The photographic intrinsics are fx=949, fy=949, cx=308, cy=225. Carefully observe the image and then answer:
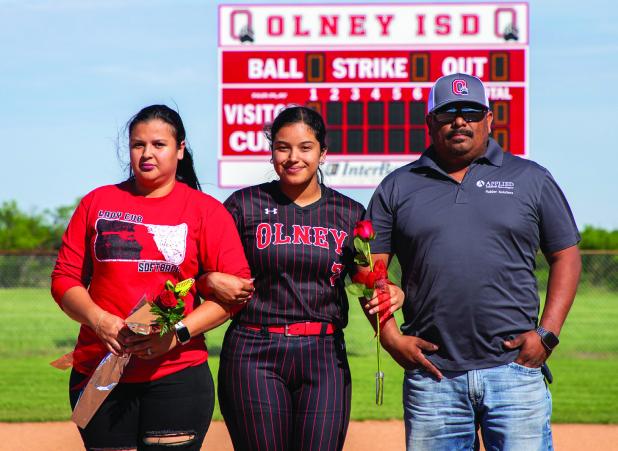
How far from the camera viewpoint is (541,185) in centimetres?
371

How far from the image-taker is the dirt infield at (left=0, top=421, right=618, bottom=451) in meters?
7.77

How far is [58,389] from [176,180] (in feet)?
26.7

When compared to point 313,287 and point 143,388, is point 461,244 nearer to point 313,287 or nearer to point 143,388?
point 313,287

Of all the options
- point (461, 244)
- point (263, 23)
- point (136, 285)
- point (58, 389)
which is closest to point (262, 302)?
point (136, 285)

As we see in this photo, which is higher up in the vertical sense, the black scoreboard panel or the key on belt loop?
the black scoreboard panel

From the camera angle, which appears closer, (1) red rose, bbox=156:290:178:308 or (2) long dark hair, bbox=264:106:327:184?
(1) red rose, bbox=156:290:178:308

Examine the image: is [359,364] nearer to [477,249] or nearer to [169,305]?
[477,249]

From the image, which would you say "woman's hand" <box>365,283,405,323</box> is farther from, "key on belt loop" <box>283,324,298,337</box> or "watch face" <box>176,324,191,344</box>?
"watch face" <box>176,324,191,344</box>

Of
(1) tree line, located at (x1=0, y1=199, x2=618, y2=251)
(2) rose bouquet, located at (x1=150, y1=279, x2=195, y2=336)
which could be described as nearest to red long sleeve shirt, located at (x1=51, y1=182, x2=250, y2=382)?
(2) rose bouquet, located at (x1=150, y1=279, x2=195, y2=336)

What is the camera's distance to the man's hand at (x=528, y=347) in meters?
3.63

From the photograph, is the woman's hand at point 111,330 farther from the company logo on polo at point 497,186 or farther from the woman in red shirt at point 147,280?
the company logo on polo at point 497,186

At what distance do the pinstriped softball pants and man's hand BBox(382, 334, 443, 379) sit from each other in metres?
0.29

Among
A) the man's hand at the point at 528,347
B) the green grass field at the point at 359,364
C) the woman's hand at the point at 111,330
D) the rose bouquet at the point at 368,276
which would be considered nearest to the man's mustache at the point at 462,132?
the rose bouquet at the point at 368,276

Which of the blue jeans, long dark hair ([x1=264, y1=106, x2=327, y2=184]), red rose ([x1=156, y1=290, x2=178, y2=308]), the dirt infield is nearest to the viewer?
red rose ([x1=156, y1=290, x2=178, y2=308])
